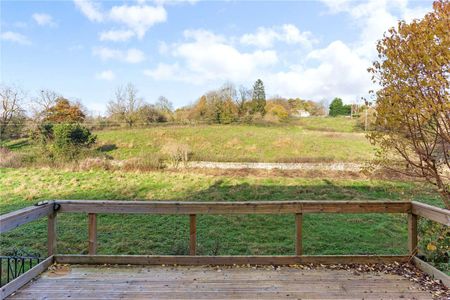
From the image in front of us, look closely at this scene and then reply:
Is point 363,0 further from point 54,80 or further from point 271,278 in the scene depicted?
point 54,80

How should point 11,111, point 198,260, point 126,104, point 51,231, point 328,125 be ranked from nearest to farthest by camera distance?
point 51,231 → point 198,260 → point 11,111 → point 126,104 → point 328,125

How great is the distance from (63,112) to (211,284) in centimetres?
2290

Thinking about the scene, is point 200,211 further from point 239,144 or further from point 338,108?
point 338,108

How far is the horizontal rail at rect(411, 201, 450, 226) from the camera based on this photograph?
2887 millimetres

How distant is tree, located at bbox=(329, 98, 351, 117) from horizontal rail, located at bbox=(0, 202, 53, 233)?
122 feet

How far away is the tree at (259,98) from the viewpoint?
3117 cm

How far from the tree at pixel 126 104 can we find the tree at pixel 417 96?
23364mm

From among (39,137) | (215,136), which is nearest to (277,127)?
(215,136)


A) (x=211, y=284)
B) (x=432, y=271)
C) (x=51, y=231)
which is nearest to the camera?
(x=211, y=284)

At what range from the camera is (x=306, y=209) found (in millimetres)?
3447

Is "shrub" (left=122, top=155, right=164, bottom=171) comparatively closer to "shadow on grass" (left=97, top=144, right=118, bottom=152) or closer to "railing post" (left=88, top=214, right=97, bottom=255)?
"shadow on grass" (left=97, top=144, right=118, bottom=152)

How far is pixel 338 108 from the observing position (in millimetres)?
38062

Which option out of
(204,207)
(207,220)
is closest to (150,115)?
(207,220)

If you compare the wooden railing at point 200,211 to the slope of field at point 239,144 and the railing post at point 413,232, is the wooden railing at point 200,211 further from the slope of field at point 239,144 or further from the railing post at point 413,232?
the slope of field at point 239,144
